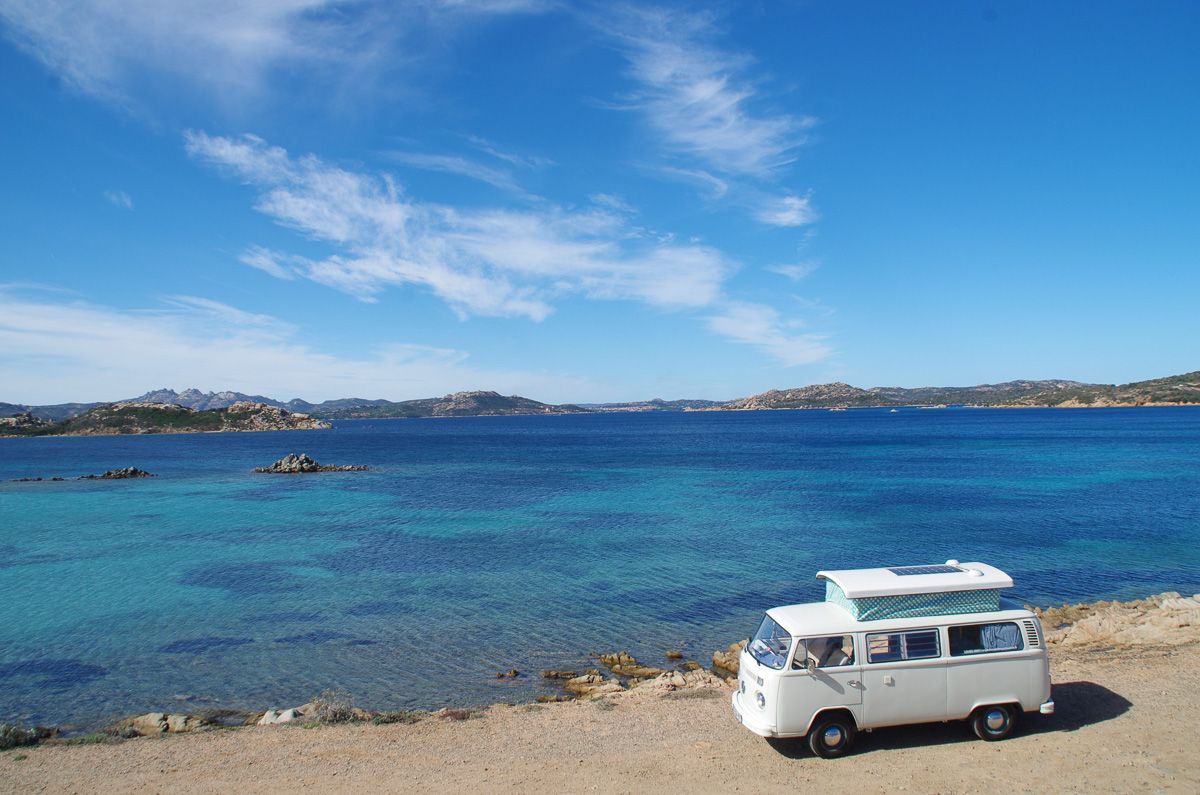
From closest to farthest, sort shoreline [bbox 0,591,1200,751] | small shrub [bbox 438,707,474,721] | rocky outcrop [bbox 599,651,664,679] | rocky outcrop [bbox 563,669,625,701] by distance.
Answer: small shrub [bbox 438,707,474,721]
shoreline [bbox 0,591,1200,751]
rocky outcrop [bbox 563,669,625,701]
rocky outcrop [bbox 599,651,664,679]

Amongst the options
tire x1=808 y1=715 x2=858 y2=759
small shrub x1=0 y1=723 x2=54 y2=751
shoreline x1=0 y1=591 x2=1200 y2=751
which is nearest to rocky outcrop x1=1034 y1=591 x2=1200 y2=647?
shoreline x1=0 y1=591 x2=1200 y2=751

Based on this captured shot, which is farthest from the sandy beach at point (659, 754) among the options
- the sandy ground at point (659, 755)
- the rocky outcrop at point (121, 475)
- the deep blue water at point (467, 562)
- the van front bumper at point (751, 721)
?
the rocky outcrop at point (121, 475)

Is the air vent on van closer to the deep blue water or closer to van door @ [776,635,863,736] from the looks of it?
van door @ [776,635,863,736]

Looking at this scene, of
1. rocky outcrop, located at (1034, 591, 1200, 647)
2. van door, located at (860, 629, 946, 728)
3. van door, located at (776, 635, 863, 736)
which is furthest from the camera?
rocky outcrop, located at (1034, 591, 1200, 647)

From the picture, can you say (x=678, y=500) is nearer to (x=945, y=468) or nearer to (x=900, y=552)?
(x=900, y=552)

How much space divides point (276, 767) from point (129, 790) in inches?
106

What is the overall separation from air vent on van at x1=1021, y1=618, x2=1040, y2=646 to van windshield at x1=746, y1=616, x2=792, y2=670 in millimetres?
4851

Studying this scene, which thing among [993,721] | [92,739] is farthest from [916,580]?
[92,739]

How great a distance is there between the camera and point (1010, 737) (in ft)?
44.1

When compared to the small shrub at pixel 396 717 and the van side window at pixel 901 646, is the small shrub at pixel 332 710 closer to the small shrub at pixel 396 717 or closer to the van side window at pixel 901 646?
the small shrub at pixel 396 717

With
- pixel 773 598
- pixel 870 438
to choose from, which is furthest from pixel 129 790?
pixel 870 438

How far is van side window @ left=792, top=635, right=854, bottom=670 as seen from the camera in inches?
499

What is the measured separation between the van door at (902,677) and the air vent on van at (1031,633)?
6.28 feet

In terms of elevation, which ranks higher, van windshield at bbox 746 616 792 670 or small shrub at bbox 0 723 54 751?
van windshield at bbox 746 616 792 670
